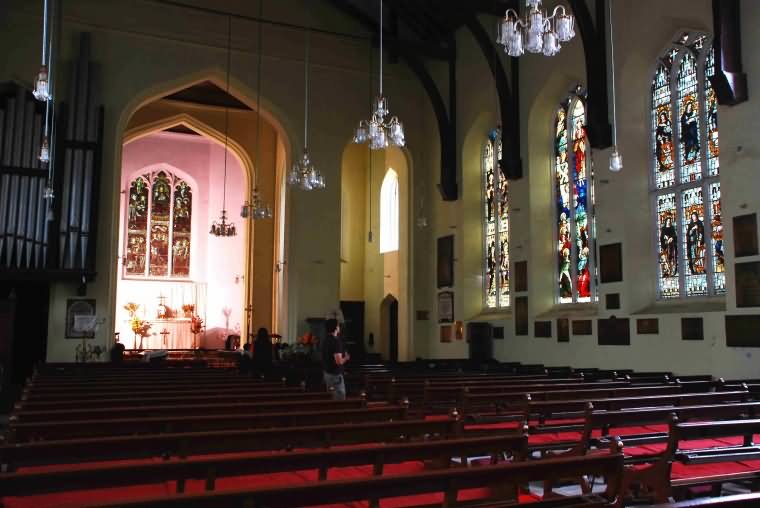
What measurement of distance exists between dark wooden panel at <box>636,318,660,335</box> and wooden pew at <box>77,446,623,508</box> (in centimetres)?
980

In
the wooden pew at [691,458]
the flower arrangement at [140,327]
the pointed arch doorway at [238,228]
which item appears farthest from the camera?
the flower arrangement at [140,327]

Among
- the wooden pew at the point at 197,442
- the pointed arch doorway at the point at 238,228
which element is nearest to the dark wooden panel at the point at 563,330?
the pointed arch doorway at the point at 238,228

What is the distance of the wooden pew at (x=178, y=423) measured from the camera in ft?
13.1

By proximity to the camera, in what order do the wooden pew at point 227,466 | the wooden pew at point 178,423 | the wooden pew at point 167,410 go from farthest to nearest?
the wooden pew at point 167,410 → the wooden pew at point 178,423 → the wooden pew at point 227,466

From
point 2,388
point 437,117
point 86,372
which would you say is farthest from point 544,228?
point 2,388

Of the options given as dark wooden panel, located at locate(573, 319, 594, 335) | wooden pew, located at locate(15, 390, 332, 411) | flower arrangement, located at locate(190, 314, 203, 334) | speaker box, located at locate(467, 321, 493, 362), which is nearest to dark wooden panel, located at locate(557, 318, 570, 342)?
dark wooden panel, located at locate(573, 319, 594, 335)

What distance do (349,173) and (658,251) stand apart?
12.7m

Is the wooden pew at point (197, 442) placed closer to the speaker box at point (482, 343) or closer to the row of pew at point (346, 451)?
the row of pew at point (346, 451)

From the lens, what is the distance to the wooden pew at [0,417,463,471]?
Answer: 323 centimetres

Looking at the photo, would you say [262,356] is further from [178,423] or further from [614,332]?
[178,423]

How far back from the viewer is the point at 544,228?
15.3 meters

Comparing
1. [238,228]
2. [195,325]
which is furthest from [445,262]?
[195,325]

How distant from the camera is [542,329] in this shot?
48.6ft

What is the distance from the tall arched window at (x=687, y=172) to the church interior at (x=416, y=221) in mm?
42
